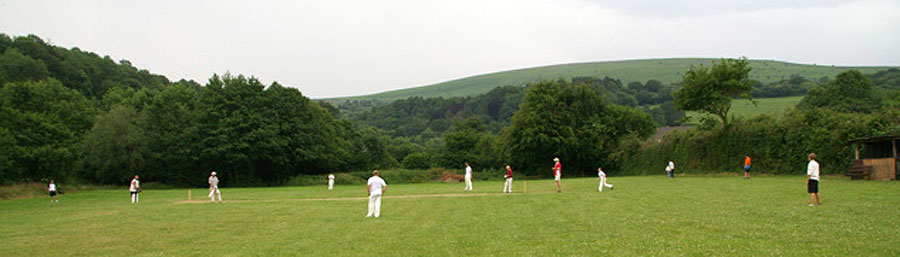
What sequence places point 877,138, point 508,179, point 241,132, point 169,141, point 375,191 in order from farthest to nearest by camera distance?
point 169,141
point 241,132
point 877,138
point 508,179
point 375,191

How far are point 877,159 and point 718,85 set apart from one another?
16.4 m

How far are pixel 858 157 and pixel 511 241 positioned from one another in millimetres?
31185

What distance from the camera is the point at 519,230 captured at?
51.2 ft

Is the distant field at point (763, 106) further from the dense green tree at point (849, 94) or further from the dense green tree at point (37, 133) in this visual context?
the dense green tree at point (37, 133)

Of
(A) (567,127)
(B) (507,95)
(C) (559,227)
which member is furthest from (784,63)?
(C) (559,227)

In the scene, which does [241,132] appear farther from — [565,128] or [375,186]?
[375,186]

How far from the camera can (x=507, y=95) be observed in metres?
159

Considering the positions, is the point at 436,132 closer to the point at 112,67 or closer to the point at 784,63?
the point at 112,67

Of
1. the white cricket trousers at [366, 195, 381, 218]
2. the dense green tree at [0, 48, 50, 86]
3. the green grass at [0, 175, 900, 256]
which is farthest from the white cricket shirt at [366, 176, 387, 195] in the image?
the dense green tree at [0, 48, 50, 86]

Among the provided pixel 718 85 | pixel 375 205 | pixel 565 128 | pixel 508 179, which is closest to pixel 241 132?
pixel 565 128

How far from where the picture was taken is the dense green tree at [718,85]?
48250 millimetres

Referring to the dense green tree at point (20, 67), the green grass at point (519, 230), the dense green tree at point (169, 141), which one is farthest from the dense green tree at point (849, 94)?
the dense green tree at point (20, 67)

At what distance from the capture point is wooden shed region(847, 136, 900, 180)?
32219 mm

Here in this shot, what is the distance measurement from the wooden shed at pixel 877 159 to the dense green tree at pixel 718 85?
12671mm
